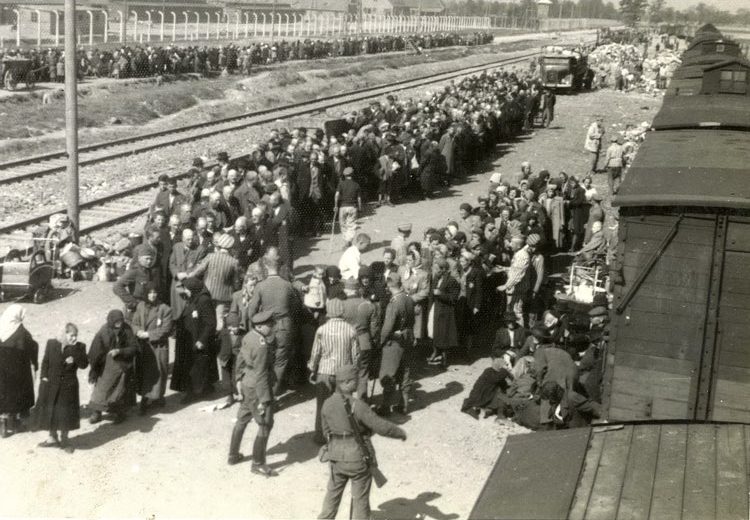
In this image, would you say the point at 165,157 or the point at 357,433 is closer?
the point at 357,433

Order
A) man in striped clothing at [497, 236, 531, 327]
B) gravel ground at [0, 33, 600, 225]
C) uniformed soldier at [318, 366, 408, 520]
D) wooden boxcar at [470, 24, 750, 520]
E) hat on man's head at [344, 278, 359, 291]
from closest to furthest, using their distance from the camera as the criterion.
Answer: wooden boxcar at [470, 24, 750, 520]
uniformed soldier at [318, 366, 408, 520]
hat on man's head at [344, 278, 359, 291]
man in striped clothing at [497, 236, 531, 327]
gravel ground at [0, 33, 600, 225]

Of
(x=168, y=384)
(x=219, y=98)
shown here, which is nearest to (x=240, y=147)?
(x=219, y=98)

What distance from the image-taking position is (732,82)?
54.0 feet

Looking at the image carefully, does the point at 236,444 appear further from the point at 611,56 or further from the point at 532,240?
the point at 611,56

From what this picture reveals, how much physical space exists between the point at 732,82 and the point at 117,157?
1512 centimetres

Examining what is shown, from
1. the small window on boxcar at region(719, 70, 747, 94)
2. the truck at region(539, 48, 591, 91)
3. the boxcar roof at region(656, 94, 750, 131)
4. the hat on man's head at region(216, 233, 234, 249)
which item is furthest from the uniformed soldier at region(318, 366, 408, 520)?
the truck at region(539, 48, 591, 91)

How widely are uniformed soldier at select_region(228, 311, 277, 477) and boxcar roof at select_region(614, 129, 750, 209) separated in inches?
141

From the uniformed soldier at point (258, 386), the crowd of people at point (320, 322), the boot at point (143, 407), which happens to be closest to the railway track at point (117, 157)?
the crowd of people at point (320, 322)

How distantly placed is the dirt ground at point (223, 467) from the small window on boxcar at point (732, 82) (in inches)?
311

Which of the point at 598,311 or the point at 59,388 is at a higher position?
the point at 598,311

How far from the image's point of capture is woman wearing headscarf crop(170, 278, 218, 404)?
34.0 ft

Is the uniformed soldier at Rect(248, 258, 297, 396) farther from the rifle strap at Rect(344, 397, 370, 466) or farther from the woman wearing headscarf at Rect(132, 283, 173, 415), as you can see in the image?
the rifle strap at Rect(344, 397, 370, 466)

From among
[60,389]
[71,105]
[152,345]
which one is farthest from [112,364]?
[71,105]

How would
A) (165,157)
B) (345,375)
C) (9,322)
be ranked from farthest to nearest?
(165,157) < (9,322) < (345,375)
